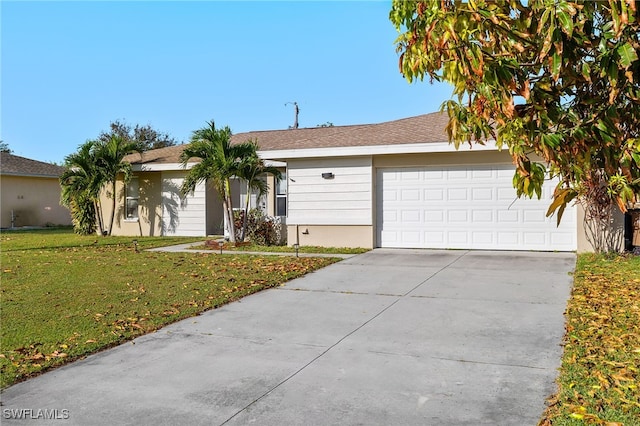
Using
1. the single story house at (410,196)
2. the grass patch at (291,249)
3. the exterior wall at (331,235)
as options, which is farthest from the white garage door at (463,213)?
the grass patch at (291,249)

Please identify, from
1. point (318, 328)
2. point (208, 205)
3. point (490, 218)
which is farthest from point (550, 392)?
point (208, 205)

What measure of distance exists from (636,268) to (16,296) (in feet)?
36.5

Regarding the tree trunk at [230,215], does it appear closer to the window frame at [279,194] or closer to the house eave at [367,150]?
the house eave at [367,150]

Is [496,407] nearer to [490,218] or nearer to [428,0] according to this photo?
[428,0]

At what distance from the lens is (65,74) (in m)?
17.3

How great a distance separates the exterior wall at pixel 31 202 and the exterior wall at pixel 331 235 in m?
17.8

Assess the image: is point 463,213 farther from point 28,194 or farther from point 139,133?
point 139,133

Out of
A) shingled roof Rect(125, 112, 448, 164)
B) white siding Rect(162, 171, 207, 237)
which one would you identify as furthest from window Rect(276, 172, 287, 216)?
white siding Rect(162, 171, 207, 237)

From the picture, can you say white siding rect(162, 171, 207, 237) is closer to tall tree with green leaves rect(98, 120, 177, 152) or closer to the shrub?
the shrub

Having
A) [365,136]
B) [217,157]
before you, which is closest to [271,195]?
[217,157]

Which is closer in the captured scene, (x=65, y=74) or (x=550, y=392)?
(x=550, y=392)

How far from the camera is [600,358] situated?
188 inches

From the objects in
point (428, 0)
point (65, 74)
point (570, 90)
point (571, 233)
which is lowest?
point (571, 233)

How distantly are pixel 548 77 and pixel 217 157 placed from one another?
1284cm
